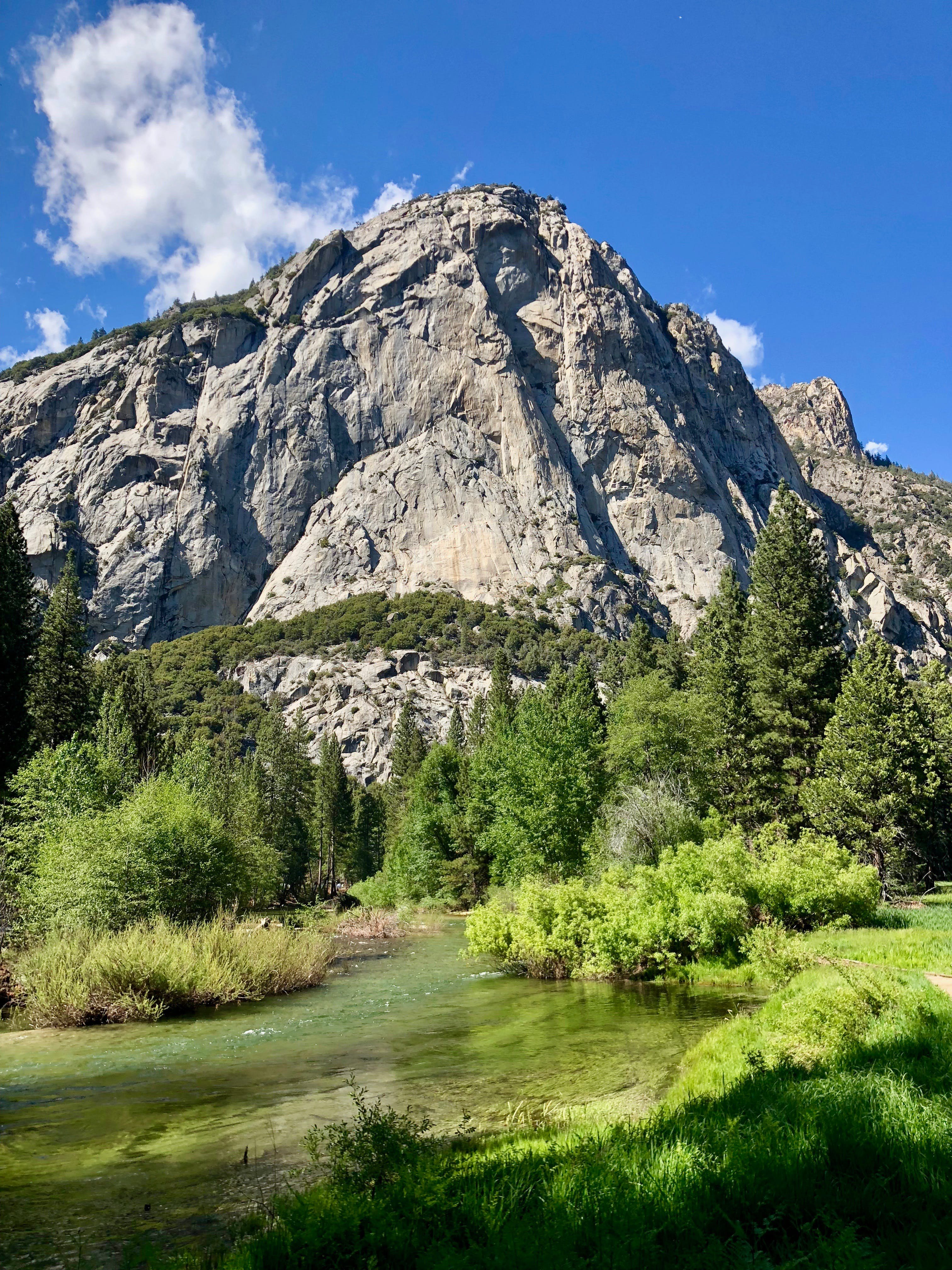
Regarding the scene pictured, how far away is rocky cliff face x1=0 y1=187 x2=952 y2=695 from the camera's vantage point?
139500mm

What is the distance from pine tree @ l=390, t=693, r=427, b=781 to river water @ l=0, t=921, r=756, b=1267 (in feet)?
200

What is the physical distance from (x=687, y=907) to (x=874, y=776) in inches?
572

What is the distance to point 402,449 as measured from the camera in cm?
14900

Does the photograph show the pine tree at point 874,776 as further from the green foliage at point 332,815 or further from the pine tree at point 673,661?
the green foliage at point 332,815

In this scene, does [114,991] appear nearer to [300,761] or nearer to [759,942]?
[759,942]

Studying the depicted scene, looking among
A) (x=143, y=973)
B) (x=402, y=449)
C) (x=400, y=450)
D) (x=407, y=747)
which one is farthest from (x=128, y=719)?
(x=402, y=449)

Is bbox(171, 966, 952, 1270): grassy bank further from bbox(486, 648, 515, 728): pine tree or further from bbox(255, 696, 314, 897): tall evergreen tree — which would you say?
bbox(486, 648, 515, 728): pine tree

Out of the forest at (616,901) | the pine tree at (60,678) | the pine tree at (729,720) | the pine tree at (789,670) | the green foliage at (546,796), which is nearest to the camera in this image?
the forest at (616,901)

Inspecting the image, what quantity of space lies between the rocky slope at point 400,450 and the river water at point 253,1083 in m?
103

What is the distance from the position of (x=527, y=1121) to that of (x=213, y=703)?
365 feet

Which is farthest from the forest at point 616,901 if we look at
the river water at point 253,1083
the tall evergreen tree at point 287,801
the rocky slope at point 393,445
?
the rocky slope at point 393,445

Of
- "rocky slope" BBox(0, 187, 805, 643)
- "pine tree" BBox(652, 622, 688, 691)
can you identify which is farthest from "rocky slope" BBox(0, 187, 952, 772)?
"pine tree" BBox(652, 622, 688, 691)

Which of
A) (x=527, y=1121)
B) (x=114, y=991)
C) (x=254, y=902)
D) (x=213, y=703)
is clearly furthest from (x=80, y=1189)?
(x=213, y=703)

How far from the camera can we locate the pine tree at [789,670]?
36.9 metres
